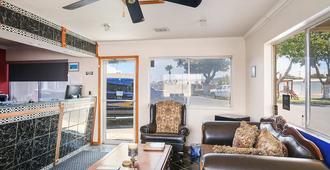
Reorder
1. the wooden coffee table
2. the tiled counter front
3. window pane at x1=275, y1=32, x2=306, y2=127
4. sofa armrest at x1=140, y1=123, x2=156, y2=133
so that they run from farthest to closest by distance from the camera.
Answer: sofa armrest at x1=140, y1=123, x2=156, y2=133 → the tiled counter front → window pane at x1=275, y1=32, x2=306, y2=127 → the wooden coffee table

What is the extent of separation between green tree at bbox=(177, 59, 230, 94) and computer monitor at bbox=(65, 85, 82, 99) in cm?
248

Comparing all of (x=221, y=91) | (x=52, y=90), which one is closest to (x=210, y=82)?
(x=221, y=91)

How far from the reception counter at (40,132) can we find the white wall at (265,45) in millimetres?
3283

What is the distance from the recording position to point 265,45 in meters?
3.38

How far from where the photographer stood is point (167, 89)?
191 inches

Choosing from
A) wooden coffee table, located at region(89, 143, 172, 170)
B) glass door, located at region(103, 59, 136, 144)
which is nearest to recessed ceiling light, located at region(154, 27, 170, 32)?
glass door, located at region(103, 59, 136, 144)

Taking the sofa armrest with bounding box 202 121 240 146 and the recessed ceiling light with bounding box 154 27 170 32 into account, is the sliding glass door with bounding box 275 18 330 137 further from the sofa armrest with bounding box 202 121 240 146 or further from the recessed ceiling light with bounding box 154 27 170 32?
the recessed ceiling light with bounding box 154 27 170 32

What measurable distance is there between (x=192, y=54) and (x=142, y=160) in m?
2.81

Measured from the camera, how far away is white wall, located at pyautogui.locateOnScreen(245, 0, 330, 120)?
2183mm

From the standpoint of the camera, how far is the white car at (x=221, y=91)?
465 centimetres

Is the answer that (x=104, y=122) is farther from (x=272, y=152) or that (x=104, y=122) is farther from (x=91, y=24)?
(x=272, y=152)

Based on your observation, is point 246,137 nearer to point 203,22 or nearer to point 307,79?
point 307,79

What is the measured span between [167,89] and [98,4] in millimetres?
2564

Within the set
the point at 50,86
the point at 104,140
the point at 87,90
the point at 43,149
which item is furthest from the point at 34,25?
the point at 104,140
